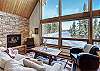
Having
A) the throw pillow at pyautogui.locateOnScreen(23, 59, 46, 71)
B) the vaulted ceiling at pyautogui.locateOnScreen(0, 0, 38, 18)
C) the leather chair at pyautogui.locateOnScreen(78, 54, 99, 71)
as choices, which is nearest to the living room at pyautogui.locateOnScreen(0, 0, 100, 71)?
the vaulted ceiling at pyautogui.locateOnScreen(0, 0, 38, 18)

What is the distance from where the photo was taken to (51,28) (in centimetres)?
854

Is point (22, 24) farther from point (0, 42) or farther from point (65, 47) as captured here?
point (65, 47)

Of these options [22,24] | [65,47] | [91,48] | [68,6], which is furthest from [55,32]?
[91,48]

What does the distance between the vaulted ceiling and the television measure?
142 centimetres

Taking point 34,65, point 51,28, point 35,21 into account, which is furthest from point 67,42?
point 34,65

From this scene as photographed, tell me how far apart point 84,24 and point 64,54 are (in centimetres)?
185

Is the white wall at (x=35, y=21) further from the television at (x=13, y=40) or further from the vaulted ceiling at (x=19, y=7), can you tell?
the television at (x=13, y=40)

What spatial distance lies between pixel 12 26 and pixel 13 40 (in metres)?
0.88

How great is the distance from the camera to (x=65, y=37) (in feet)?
24.7

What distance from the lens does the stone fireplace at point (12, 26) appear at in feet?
25.9

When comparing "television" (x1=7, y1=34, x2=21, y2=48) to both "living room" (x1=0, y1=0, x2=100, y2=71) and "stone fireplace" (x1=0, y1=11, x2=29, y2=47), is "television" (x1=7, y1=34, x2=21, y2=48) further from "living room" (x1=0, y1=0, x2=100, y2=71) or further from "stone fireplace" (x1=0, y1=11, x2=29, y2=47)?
"stone fireplace" (x1=0, y1=11, x2=29, y2=47)

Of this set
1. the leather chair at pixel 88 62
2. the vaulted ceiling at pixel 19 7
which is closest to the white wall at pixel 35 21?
the vaulted ceiling at pixel 19 7

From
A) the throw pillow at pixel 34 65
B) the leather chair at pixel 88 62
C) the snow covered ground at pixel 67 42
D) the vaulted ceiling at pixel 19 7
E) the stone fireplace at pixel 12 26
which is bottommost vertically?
the leather chair at pixel 88 62

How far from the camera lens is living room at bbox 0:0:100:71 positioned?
19.6ft
